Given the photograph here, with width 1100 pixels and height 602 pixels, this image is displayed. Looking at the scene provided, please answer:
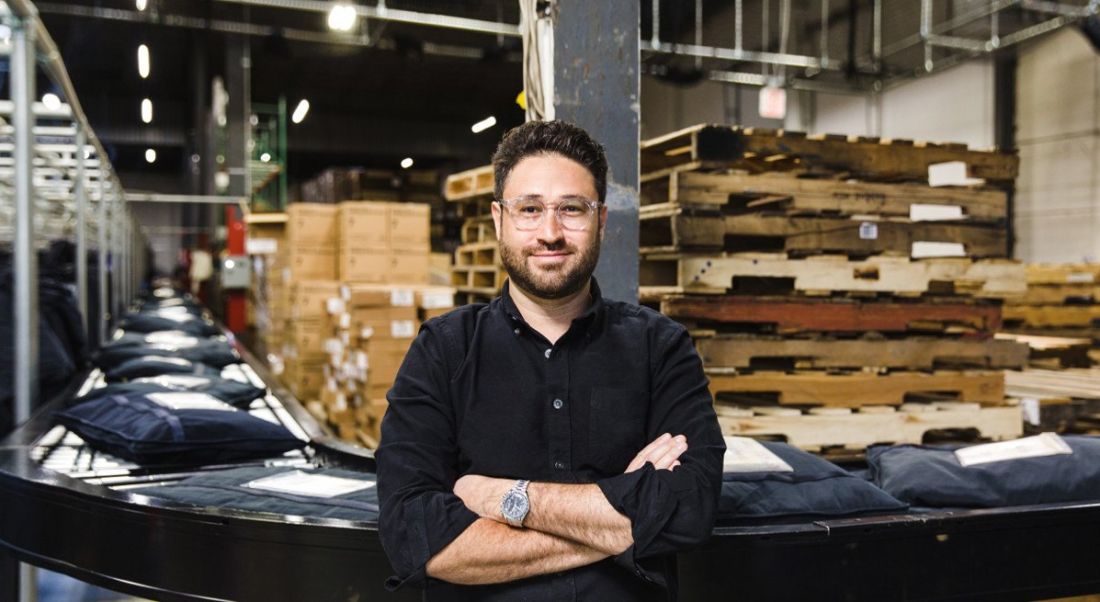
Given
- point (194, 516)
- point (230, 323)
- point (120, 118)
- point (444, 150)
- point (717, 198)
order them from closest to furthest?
1. point (194, 516)
2. point (717, 198)
3. point (230, 323)
4. point (120, 118)
5. point (444, 150)

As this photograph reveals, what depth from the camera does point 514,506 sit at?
1768 mm

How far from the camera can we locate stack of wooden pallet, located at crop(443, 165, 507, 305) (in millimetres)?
6047

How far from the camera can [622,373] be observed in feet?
6.41

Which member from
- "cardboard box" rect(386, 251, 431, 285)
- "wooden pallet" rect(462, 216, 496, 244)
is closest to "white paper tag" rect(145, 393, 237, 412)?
"wooden pallet" rect(462, 216, 496, 244)

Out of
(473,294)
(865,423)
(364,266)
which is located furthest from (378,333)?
(865,423)

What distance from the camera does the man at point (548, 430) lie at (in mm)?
1755

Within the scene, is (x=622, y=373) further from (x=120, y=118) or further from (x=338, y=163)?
(x=338, y=163)

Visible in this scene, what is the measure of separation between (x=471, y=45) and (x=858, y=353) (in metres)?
11.6

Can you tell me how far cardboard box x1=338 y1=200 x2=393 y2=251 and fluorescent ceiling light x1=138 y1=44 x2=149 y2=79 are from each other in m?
11.5

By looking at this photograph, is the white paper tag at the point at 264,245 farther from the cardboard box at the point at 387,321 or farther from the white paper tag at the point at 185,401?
the white paper tag at the point at 185,401

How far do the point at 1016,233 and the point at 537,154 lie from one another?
45.9 feet

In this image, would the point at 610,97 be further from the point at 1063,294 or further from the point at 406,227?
the point at 1063,294

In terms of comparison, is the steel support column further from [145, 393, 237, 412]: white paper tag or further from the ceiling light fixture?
the ceiling light fixture

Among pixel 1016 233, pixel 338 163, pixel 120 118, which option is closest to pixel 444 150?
pixel 338 163
